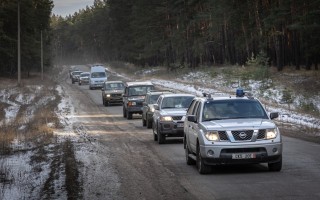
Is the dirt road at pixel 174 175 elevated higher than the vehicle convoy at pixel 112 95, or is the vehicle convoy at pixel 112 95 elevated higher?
the vehicle convoy at pixel 112 95

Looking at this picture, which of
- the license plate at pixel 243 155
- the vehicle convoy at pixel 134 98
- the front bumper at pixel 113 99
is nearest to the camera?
the license plate at pixel 243 155

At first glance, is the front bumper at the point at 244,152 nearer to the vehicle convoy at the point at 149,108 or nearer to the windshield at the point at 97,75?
the vehicle convoy at the point at 149,108

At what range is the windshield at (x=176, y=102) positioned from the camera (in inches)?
880

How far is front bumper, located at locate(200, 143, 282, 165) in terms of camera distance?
43.0 feet

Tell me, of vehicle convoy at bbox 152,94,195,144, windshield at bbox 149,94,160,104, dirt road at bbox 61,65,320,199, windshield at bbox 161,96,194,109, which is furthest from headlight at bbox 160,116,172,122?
windshield at bbox 149,94,160,104

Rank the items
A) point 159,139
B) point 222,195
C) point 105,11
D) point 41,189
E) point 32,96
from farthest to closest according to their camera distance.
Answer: point 105,11, point 32,96, point 159,139, point 41,189, point 222,195

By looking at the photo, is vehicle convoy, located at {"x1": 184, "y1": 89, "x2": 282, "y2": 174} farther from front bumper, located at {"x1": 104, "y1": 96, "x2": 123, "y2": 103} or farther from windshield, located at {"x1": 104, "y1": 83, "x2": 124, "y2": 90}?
windshield, located at {"x1": 104, "y1": 83, "x2": 124, "y2": 90}

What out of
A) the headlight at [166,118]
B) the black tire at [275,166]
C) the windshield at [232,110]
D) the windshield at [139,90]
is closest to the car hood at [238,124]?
the windshield at [232,110]

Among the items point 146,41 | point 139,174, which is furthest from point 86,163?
point 146,41

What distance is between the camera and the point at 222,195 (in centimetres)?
1073

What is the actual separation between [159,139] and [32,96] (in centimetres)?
3767

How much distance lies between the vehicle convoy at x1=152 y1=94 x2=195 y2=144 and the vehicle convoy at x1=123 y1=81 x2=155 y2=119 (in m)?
10.6

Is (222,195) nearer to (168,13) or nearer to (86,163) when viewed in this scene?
(86,163)

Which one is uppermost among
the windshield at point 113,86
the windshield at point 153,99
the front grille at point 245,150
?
the windshield at point 113,86
